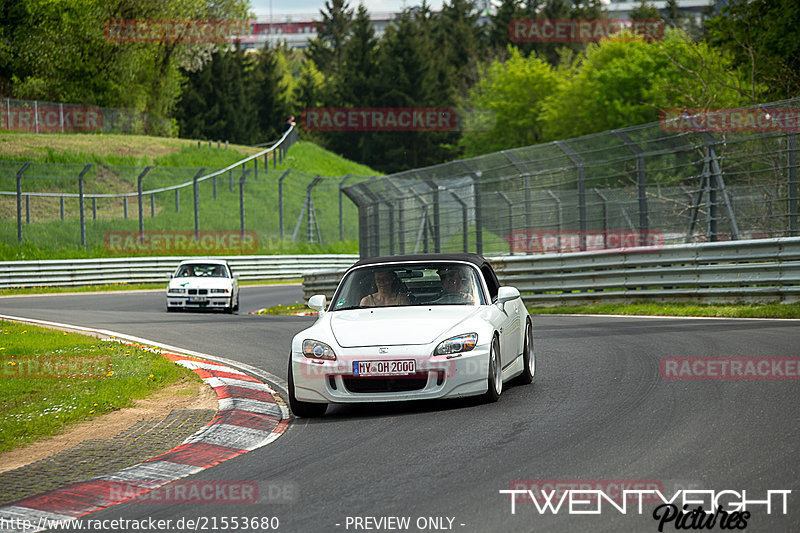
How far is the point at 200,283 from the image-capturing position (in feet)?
81.0

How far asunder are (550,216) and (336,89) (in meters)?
75.1

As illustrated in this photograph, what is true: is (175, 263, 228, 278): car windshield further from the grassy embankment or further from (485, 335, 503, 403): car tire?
(485, 335, 503, 403): car tire

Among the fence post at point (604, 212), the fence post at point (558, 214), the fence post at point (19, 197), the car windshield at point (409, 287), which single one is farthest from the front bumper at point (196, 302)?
the car windshield at point (409, 287)

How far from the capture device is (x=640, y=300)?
18438 millimetres

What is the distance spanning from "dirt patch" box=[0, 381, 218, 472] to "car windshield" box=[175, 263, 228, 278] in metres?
15.1

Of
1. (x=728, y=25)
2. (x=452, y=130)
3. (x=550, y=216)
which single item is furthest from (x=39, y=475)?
(x=452, y=130)

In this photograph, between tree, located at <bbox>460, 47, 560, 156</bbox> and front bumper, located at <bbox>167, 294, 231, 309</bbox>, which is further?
tree, located at <bbox>460, 47, 560, 156</bbox>

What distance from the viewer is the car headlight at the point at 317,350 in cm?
833

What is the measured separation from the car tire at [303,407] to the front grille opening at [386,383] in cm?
36

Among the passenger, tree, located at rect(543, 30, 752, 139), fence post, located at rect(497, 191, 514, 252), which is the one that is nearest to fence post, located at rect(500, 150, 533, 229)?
fence post, located at rect(497, 191, 514, 252)

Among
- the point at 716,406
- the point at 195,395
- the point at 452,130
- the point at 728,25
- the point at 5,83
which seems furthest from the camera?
the point at 452,130

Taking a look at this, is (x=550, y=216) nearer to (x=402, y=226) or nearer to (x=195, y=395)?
(x=402, y=226)

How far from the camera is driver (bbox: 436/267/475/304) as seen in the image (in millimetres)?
9398

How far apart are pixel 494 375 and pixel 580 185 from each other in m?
11.7
